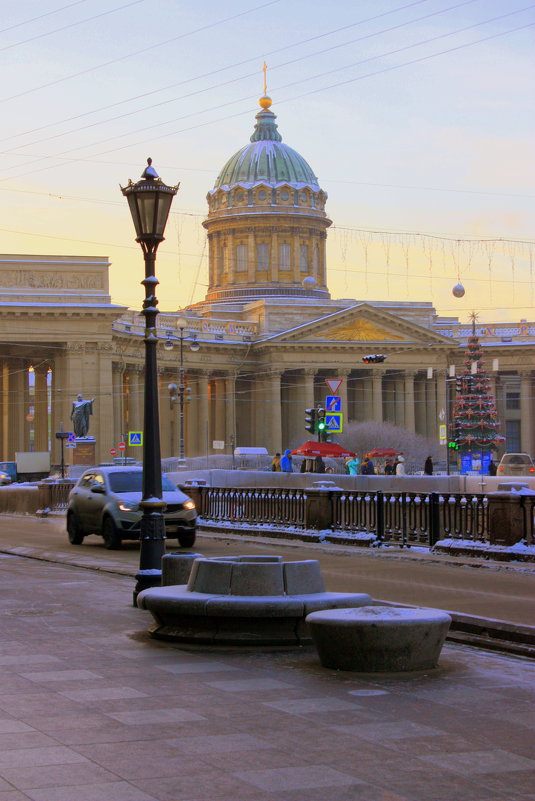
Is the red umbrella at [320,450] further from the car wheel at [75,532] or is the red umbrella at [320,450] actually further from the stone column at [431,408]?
the stone column at [431,408]

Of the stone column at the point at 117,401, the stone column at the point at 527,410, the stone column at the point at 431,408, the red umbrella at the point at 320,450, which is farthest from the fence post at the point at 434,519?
the stone column at the point at 527,410

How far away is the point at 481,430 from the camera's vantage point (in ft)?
224

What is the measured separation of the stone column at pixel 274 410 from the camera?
97.4 metres

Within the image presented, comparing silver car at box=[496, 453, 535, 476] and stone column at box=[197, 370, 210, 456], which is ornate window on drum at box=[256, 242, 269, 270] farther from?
silver car at box=[496, 453, 535, 476]

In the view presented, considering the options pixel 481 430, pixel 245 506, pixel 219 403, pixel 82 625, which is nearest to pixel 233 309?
pixel 219 403

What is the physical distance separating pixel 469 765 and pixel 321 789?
0.95m

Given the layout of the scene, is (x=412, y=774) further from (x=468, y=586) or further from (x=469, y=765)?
(x=468, y=586)

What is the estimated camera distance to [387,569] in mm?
19203

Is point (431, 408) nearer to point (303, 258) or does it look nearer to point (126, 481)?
point (303, 258)

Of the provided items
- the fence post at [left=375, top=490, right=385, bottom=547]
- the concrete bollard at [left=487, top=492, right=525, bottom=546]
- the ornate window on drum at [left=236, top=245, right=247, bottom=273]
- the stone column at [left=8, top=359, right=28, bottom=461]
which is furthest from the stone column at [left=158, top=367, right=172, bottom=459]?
the concrete bollard at [left=487, top=492, right=525, bottom=546]

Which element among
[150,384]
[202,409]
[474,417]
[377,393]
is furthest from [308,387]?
[150,384]

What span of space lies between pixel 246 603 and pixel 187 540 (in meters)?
13.9

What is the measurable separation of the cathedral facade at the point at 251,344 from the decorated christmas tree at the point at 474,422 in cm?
601

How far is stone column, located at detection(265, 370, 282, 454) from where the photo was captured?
9744 cm
